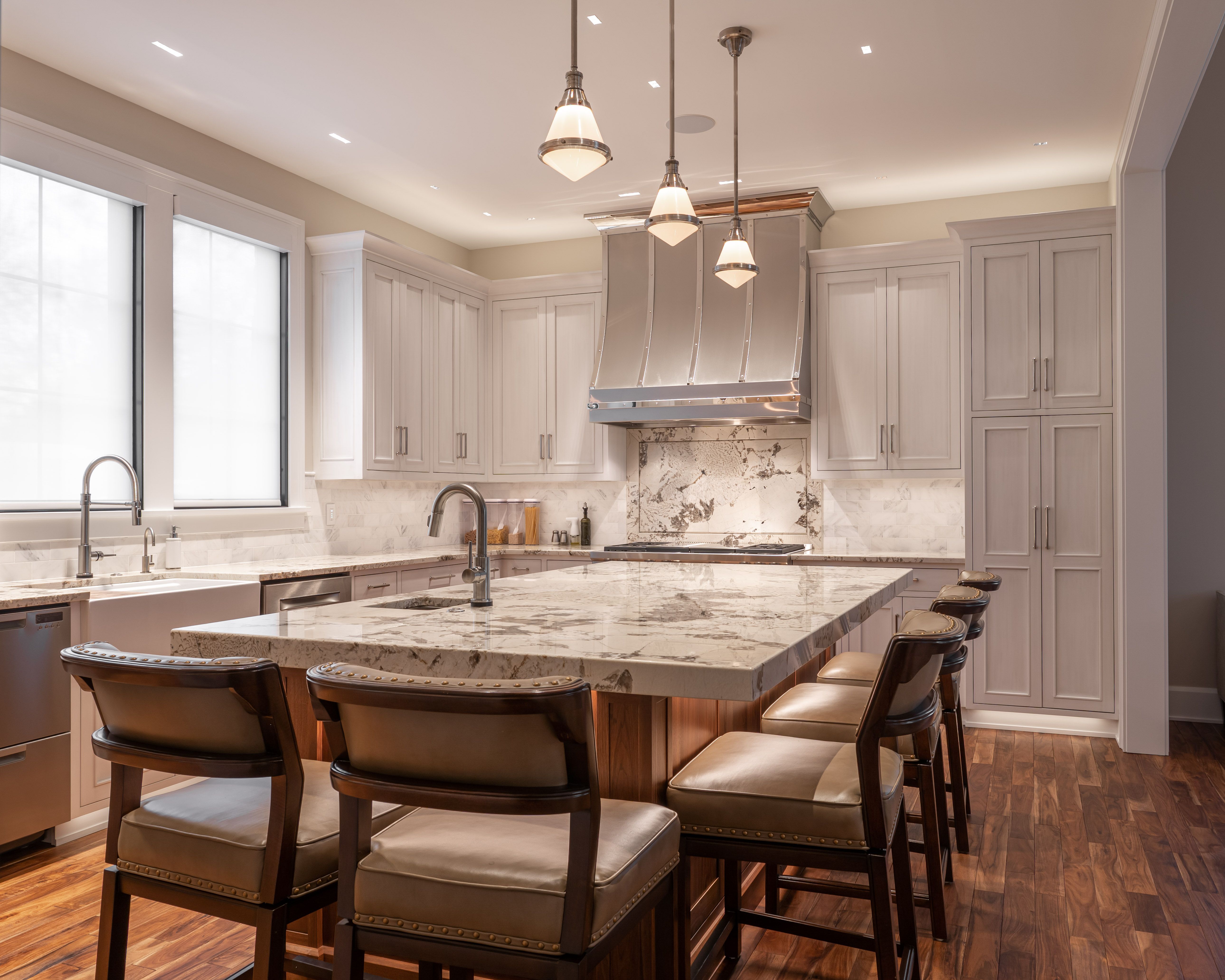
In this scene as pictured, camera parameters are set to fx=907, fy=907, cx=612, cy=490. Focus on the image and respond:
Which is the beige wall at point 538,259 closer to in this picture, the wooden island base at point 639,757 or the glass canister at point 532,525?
the glass canister at point 532,525

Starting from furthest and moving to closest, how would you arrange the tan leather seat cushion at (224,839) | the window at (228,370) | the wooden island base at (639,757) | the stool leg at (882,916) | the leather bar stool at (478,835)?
the window at (228,370) < the wooden island base at (639,757) < the stool leg at (882,916) < the tan leather seat cushion at (224,839) < the leather bar stool at (478,835)

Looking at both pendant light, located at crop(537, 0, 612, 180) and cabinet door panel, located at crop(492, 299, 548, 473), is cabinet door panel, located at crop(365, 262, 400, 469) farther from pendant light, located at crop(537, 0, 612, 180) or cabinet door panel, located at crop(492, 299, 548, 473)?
pendant light, located at crop(537, 0, 612, 180)

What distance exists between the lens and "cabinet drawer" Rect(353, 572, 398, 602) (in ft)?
14.6

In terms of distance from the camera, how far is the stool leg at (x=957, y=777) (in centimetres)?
287

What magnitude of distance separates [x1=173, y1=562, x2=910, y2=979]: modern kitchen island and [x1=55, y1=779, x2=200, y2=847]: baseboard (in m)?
1.43

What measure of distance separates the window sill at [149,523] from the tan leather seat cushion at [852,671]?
2967 millimetres

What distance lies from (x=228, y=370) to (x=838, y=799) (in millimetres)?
3901

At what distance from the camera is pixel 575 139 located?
2.09 metres

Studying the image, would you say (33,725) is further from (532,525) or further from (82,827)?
(532,525)

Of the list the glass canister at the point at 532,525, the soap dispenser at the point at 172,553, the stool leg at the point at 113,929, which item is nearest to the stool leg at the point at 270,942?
the stool leg at the point at 113,929

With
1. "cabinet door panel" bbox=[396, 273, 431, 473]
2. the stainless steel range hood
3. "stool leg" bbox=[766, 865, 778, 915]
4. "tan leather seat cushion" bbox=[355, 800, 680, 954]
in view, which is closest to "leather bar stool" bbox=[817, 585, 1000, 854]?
"stool leg" bbox=[766, 865, 778, 915]

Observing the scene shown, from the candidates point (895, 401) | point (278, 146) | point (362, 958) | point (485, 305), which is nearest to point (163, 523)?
point (278, 146)

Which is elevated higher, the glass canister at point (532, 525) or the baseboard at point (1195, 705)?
the glass canister at point (532, 525)

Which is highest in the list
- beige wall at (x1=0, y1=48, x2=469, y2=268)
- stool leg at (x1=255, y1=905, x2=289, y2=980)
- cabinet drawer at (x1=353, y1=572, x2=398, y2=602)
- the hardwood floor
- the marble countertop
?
beige wall at (x1=0, y1=48, x2=469, y2=268)
